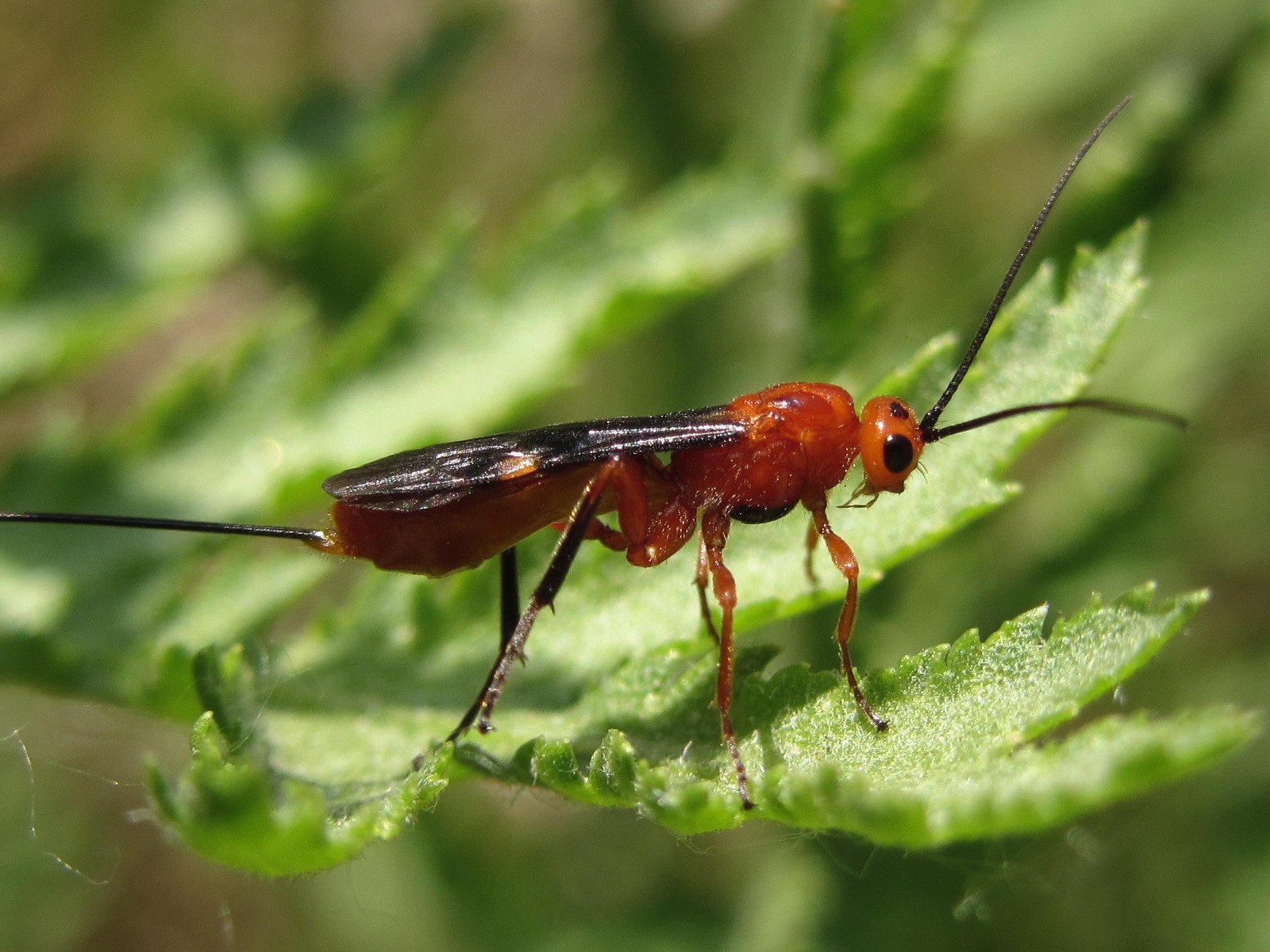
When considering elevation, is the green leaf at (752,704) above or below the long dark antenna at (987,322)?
below

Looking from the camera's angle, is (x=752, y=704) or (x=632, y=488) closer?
(x=752, y=704)

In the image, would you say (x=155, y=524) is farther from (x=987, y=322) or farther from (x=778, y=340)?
(x=778, y=340)

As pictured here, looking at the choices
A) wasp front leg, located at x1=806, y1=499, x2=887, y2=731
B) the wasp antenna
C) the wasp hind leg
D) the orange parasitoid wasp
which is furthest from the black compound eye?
the wasp hind leg

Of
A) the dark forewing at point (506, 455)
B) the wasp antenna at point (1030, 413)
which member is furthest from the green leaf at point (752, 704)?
the dark forewing at point (506, 455)

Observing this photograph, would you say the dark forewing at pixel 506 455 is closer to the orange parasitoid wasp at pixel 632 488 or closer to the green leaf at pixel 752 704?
the orange parasitoid wasp at pixel 632 488

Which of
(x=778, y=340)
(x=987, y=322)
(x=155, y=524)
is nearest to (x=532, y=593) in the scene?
(x=155, y=524)

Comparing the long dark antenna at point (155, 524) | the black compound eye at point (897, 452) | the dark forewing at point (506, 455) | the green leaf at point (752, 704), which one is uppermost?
the dark forewing at point (506, 455)

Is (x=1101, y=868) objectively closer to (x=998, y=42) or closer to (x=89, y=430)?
(x=998, y=42)
